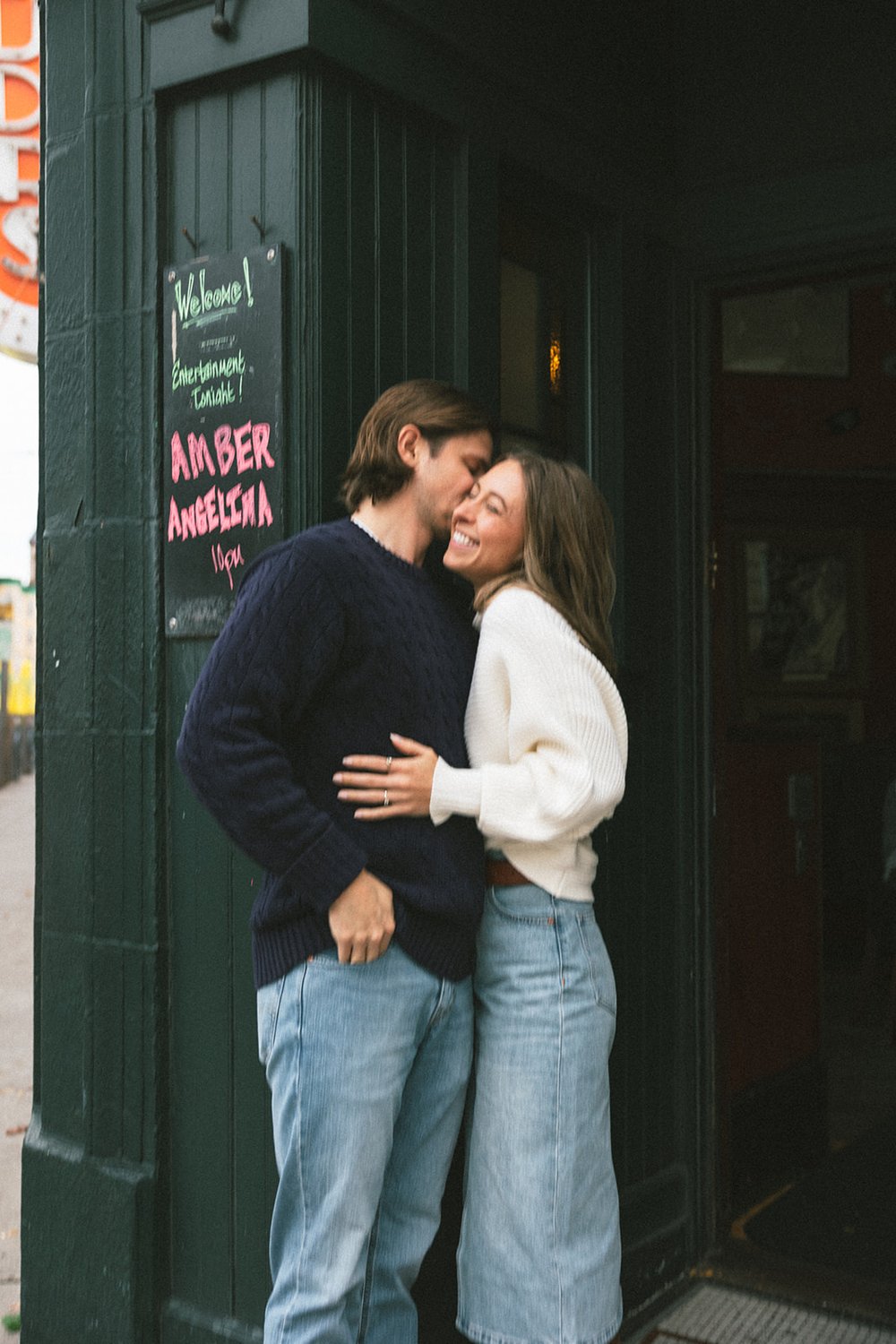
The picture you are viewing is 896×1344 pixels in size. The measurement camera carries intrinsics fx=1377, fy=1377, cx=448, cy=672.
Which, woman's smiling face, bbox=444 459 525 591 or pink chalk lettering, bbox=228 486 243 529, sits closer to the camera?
woman's smiling face, bbox=444 459 525 591

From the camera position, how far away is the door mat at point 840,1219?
12.3 ft

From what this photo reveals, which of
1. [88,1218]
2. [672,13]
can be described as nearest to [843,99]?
[672,13]

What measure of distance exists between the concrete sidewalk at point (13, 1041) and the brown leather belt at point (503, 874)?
6.49 feet

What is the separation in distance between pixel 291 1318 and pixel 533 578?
4.19ft

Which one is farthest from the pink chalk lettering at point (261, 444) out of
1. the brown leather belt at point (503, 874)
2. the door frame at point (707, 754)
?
the door frame at point (707, 754)

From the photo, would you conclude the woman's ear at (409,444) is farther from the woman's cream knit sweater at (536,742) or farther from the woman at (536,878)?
the woman's cream knit sweater at (536,742)

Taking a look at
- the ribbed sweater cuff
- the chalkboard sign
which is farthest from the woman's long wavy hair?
the chalkboard sign

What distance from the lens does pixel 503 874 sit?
2441mm

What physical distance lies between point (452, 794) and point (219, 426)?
1065 millimetres

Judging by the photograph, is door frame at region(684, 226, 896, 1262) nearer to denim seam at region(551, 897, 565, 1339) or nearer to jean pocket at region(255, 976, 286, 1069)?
denim seam at region(551, 897, 565, 1339)

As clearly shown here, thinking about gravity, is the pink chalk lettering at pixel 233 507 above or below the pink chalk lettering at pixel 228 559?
above

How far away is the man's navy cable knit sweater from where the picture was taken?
2150 mm

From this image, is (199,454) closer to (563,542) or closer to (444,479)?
(444,479)

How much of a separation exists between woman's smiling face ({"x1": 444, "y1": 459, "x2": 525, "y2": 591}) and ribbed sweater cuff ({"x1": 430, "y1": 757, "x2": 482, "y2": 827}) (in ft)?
1.30
